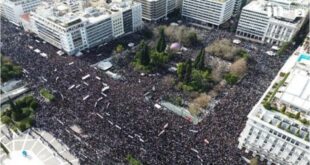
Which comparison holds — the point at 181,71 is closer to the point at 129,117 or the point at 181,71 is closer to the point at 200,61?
the point at 200,61

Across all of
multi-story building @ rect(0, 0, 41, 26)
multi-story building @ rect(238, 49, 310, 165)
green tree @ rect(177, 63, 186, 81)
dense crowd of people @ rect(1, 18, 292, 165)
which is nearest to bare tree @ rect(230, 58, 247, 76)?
dense crowd of people @ rect(1, 18, 292, 165)

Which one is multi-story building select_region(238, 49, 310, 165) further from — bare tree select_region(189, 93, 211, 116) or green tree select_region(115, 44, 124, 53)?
green tree select_region(115, 44, 124, 53)

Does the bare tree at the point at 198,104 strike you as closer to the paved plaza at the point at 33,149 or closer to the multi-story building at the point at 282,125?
the multi-story building at the point at 282,125

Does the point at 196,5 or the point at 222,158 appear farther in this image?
the point at 196,5

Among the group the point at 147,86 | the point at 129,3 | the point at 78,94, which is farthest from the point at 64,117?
the point at 129,3

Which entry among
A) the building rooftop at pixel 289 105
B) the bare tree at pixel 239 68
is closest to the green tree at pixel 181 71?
the bare tree at pixel 239 68

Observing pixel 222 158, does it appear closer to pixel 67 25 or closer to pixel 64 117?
pixel 64 117
